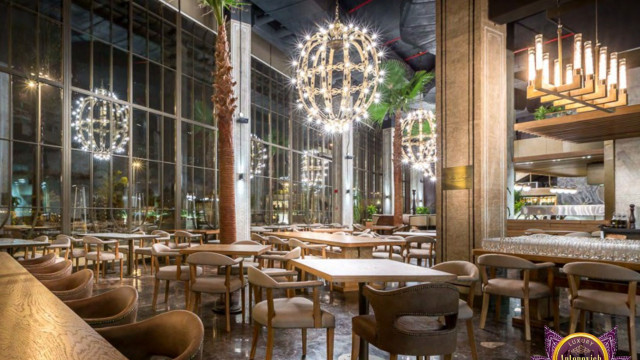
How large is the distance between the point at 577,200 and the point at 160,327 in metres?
18.2

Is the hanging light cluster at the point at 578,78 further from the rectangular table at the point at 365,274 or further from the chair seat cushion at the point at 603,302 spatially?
the rectangular table at the point at 365,274

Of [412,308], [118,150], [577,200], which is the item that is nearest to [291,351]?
[412,308]

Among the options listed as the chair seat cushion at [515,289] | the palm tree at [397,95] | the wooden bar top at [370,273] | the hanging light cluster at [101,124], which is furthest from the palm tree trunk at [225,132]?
the palm tree at [397,95]

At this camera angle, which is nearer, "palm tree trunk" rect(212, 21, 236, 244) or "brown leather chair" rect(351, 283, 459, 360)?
"brown leather chair" rect(351, 283, 459, 360)

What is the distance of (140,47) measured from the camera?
9.46 metres

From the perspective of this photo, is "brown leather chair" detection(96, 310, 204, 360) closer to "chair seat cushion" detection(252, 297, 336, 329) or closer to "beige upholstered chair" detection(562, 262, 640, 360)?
"chair seat cushion" detection(252, 297, 336, 329)

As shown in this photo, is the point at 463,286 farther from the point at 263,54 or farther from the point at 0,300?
the point at 263,54

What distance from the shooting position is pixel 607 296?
3.61m

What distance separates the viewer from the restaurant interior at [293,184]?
2791 mm

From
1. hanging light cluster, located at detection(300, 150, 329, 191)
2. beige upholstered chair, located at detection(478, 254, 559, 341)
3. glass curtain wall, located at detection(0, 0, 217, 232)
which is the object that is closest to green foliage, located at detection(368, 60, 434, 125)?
hanging light cluster, located at detection(300, 150, 329, 191)

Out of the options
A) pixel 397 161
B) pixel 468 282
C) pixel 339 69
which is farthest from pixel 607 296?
pixel 397 161

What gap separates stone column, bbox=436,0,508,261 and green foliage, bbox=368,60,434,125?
260 inches

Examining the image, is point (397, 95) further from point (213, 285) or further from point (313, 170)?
point (213, 285)

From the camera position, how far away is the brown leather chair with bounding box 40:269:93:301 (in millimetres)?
2590
